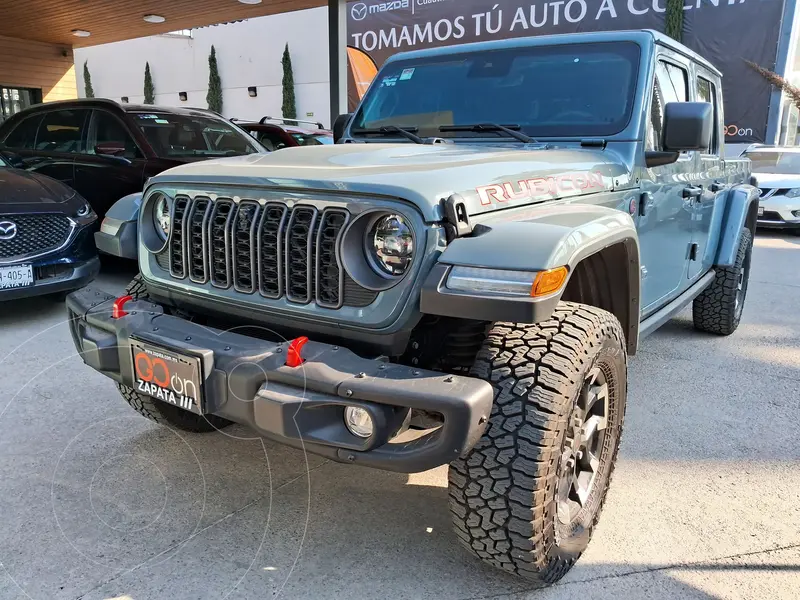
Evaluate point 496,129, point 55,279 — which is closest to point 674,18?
point 496,129

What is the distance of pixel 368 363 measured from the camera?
1.89 metres

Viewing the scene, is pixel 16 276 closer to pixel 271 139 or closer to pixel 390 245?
pixel 390 245

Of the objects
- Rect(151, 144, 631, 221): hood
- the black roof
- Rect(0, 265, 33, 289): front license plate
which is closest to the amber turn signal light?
Rect(151, 144, 631, 221): hood

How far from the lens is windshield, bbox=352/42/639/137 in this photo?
10.2 feet

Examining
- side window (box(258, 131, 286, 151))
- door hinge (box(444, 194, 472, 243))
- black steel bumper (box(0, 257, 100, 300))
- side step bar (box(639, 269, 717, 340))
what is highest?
side window (box(258, 131, 286, 151))

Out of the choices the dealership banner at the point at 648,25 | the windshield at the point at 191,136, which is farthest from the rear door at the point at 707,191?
A: the dealership banner at the point at 648,25

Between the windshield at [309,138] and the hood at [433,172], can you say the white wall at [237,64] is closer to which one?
the windshield at [309,138]

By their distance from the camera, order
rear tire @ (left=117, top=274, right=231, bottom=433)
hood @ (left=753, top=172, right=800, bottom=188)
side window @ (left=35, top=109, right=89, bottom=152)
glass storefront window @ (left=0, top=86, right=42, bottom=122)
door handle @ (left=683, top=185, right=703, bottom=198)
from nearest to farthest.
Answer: rear tire @ (left=117, top=274, right=231, bottom=433) < door handle @ (left=683, top=185, right=703, bottom=198) < side window @ (left=35, top=109, right=89, bottom=152) < hood @ (left=753, top=172, right=800, bottom=188) < glass storefront window @ (left=0, top=86, right=42, bottom=122)

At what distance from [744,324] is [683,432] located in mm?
2569

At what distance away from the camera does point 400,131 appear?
3.34 metres

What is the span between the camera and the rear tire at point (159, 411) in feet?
9.41

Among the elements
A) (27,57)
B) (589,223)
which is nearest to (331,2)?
(589,223)

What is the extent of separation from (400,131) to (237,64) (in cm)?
2180

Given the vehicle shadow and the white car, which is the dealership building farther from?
the vehicle shadow
